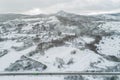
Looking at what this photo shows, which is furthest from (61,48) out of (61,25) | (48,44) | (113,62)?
(61,25)

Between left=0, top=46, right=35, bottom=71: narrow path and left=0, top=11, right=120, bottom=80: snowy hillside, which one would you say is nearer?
left=0, top=11, right=120, bottom=80: snowy hillside

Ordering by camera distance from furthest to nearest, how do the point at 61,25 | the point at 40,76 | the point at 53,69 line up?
the point at 61,25 → the point at 53,69 → the point at 40,76

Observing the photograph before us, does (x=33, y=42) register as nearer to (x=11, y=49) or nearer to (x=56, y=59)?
(x=11, y=49)

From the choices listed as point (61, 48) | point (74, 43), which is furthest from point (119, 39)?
point (61, 48)

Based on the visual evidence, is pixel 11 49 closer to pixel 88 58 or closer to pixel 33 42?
pixel 33 42

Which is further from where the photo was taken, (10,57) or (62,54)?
(10,57)

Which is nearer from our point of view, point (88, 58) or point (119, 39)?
point (88, 58)

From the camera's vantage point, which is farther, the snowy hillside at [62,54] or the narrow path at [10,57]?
the narrow path at [10,57]

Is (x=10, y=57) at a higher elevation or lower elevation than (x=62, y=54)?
lower

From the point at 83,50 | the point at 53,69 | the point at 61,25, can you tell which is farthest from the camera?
the point at 61,25
